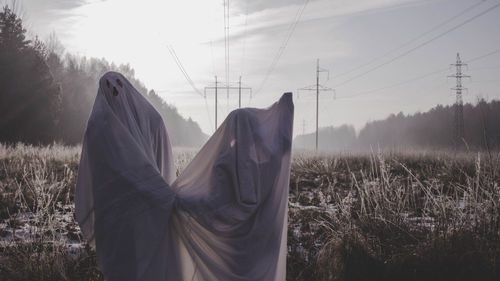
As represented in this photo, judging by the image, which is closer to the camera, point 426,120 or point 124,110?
point 124,110

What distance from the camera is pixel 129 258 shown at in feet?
7.06

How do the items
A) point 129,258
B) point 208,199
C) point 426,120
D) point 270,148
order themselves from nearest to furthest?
1. point 129,258
2. point 208,199
3. point 270,148
4. point 426,120

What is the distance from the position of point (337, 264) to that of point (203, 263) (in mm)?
1348

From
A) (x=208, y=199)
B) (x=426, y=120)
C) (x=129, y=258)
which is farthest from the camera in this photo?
(x=426, y=120)

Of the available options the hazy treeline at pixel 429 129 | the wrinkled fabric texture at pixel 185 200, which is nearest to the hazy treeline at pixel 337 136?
the hazy treeline at pixel 429 129

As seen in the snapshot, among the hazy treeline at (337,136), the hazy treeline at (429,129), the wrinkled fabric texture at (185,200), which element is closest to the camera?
the wrinkled fabric texture at (185,200)

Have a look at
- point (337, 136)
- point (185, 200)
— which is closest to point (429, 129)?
point (185, 200)

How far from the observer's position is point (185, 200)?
2.29 m

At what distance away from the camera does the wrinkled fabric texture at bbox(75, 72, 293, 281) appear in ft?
7.07

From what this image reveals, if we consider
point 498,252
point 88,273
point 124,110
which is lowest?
point 88,273

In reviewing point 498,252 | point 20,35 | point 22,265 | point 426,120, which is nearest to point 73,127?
point 20,35

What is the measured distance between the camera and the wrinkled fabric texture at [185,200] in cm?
215

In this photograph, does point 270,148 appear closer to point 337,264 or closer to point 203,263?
point 203,263

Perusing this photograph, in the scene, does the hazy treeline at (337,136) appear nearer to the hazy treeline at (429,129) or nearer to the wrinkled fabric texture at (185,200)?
the hazy treeline at (429,129)
